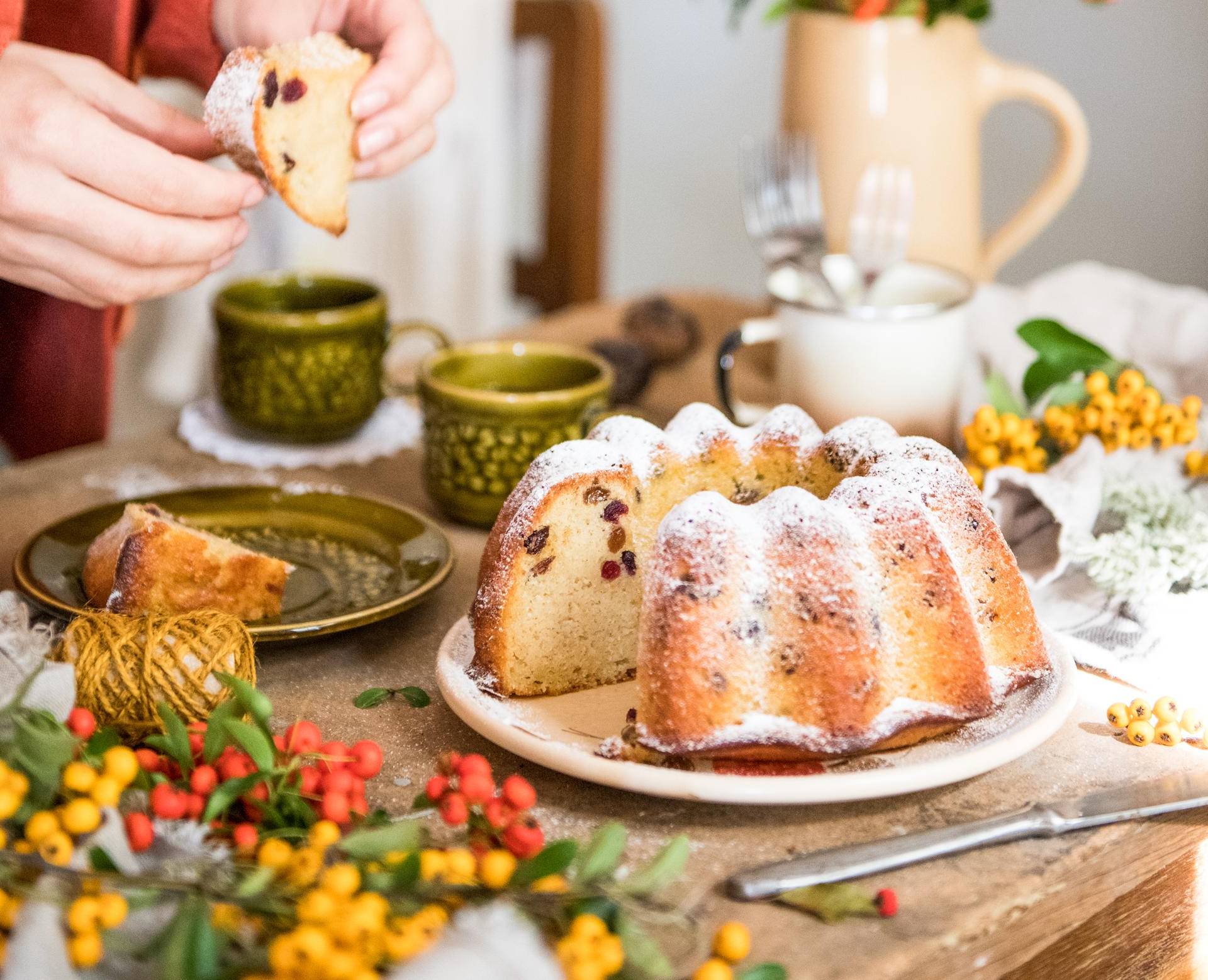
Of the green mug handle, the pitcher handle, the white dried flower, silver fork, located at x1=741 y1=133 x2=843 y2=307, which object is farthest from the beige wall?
the green mug handle

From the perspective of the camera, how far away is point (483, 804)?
75cm

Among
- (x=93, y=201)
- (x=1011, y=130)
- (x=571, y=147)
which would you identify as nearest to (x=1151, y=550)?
(x=93, y=201)

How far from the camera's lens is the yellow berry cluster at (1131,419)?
1.18m

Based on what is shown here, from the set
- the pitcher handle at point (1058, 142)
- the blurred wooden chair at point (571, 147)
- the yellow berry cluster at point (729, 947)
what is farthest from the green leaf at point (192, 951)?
the blurred wooden chair at point (571, 147)

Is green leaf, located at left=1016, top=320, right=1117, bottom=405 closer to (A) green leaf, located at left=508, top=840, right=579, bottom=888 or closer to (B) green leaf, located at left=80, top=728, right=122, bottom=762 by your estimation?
(A) green leaf, located at left=508, top=840, right=579, bottom=888

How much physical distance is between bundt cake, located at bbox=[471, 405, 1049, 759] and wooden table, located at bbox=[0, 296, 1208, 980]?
1.9 inches

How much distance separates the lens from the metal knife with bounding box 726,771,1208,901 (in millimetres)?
695

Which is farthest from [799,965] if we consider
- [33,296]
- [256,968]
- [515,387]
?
[33,296]

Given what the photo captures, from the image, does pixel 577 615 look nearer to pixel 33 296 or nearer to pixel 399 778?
pixel 399 778

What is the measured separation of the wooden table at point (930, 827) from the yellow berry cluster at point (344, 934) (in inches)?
6.4

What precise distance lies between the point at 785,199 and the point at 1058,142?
0.37m

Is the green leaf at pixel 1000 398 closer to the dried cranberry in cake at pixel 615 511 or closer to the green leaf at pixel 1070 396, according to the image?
the green leaf at pixel 1070 396

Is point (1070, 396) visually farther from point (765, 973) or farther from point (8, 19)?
point (8, 19)

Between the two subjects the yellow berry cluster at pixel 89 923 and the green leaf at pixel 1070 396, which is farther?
the green leaf at pixel 1070 396
